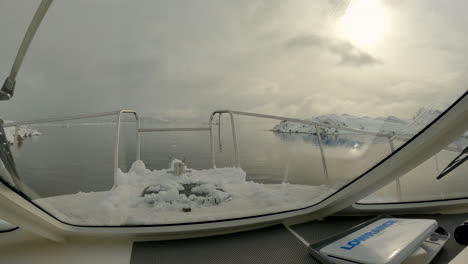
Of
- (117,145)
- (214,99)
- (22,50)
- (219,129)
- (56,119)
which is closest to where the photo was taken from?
(22,50)

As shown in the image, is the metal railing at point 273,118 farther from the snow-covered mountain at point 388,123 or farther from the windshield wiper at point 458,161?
the windshield wiper at point 458,161

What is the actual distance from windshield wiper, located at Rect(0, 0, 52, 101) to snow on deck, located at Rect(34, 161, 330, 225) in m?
0.49

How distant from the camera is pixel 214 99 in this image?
11.1ft

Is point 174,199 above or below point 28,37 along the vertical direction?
below

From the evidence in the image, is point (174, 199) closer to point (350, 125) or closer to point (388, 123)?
point (350, 125)

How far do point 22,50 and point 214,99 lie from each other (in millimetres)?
2592

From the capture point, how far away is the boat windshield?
1.06 metres

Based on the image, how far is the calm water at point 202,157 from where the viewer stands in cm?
122

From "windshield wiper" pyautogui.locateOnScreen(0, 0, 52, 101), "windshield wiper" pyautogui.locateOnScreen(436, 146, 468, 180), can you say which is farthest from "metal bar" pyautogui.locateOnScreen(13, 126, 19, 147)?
"windshield wiper" pyautogui.locateOnScreen(436, 146, 468, 180)

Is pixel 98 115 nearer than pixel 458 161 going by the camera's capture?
No

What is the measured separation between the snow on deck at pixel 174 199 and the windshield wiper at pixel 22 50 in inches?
19.3

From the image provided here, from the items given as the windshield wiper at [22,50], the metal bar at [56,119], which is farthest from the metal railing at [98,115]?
the windshield wiper at [22,50]

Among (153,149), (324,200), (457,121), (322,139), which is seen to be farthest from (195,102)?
(457,121)

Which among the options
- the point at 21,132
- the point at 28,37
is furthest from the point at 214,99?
the point at 28,37
